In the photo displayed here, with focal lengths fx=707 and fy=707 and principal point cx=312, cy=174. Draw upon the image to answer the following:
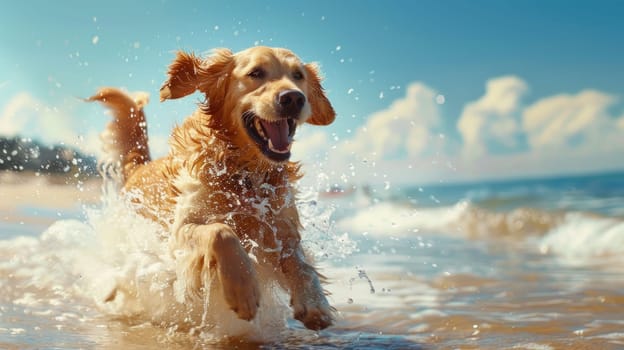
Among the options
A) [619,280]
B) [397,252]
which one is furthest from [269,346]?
[397,252]

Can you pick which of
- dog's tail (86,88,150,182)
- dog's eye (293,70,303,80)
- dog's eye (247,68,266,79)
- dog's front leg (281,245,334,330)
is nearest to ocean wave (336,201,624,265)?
dog's tail (86,88,150,182)

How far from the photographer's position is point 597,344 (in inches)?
152

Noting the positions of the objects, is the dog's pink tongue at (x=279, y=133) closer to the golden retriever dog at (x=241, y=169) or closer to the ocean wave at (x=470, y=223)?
the golden retriever dog at (x=241, y=169)

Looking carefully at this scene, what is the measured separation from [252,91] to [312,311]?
1.27m

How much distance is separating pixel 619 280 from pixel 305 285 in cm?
393

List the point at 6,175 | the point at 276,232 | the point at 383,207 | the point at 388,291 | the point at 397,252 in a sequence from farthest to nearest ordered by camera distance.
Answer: the point at 6,175, the point at 383,207, the point at 397,252, the point at 388,291, the point at 276,232

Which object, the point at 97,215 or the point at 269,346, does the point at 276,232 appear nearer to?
the point at 269,346

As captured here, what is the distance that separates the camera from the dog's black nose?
376cm

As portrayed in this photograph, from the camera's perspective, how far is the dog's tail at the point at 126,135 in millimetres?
5645

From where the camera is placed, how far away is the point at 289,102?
12.4ft

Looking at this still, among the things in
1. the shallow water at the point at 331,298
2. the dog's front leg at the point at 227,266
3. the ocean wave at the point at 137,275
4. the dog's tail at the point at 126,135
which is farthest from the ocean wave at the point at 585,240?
the dog's front leg at the point at 227,266

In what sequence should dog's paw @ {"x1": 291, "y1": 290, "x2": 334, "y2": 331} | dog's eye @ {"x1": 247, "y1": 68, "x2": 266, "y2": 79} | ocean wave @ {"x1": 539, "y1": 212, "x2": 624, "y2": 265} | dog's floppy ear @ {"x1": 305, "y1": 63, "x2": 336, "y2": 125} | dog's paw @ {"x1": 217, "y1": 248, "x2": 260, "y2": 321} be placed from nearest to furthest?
dog's paw @ {"x1": 217, "y1": 248, "x2": 260, "y2": 321}
dog's paw @ {"x1": 291, "y1": 290, "x2": 334, "y2": 331}
dog's eye @ {"x1": 247, "y1": 68, "x2": 266, "y2": 79}
dog's floppy ear @ {"x1": 305, "y1": 63, "x2": 336, "y2": 125}
ocean wave @ {"x1": 539, "y1": 212, "x2": 624, "y2": 265}

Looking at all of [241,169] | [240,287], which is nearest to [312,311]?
[240,287]

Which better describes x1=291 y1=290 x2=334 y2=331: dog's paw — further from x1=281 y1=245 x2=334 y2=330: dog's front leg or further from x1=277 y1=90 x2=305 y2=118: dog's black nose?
x1=277 y1=90 x2=305 y2=118: dog's black nose
